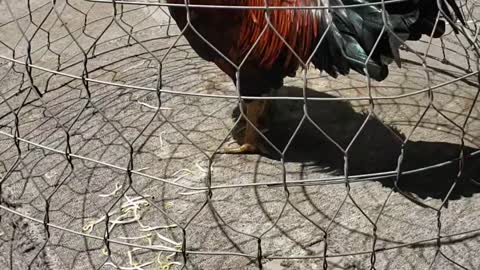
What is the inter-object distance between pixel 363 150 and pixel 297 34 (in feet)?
1.20

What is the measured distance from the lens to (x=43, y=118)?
5.80ft

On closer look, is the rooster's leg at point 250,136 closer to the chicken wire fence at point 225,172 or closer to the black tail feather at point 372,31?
the chicken wire fence at point 225,172

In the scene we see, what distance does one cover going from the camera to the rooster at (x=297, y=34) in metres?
1.37

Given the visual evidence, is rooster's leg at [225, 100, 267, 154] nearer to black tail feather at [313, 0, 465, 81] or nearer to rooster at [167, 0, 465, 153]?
rooster at [167, 0, 465, 153]

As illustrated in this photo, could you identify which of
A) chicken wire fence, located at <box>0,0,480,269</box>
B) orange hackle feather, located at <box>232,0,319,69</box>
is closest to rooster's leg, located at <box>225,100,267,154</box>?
chicken wire fence, located at <box>0,0,480,269</box>

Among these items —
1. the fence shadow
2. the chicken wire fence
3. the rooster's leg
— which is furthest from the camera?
the rooster's leg

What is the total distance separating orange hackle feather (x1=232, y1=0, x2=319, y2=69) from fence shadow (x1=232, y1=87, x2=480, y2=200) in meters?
0.28

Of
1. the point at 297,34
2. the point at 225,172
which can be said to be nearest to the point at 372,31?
the point at 297,34

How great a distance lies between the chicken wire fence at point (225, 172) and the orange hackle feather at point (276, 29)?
7.3 inches

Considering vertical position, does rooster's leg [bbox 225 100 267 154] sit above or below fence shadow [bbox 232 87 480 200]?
above

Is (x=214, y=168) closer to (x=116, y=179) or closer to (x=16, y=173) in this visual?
(x=116, y=179)

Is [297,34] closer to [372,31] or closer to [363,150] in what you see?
[372,31]

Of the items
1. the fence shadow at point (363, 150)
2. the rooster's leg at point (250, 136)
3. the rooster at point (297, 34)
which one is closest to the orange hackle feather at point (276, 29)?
the rooster at point (297, 34)

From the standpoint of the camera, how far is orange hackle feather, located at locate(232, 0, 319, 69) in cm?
144
